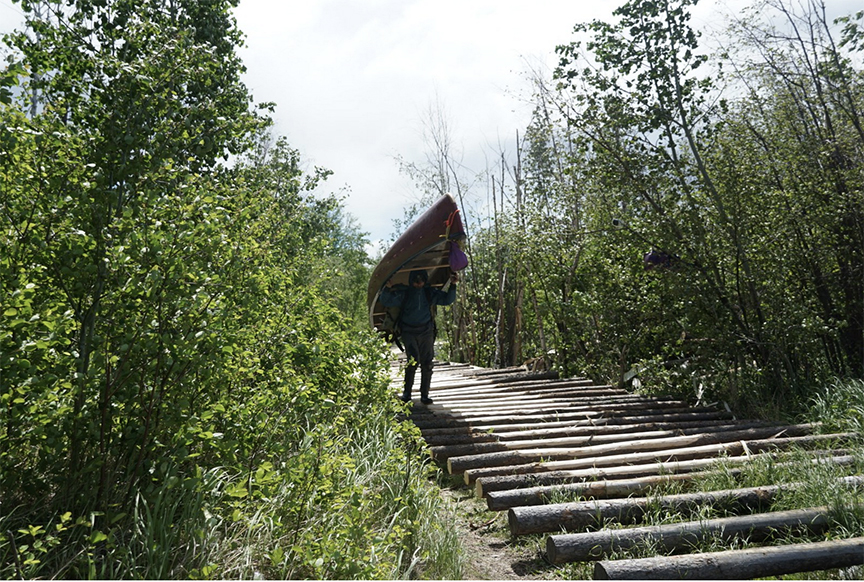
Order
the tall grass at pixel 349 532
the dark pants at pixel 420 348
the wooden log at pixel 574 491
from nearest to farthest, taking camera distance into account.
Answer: the tall grass at pixel 349 532
the wooden log at pixel 574 491
the dark pants at pixel 420 348

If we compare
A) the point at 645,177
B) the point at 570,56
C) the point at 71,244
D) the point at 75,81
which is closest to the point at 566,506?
the point at 71,244

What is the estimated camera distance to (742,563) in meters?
2.92

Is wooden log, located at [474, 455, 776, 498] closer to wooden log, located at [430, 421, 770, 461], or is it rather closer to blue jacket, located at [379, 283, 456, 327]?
wooden log, located at [430, 421, 770, 461]

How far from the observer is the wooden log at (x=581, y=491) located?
156 inches

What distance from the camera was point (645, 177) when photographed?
7188 millimetres

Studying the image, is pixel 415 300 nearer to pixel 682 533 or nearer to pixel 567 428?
pixel 567 428

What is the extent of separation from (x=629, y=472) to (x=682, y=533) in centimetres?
110

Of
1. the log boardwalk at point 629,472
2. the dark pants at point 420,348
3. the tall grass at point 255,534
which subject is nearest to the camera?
the tall grass at point 255,534

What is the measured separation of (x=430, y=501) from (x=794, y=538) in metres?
2.19

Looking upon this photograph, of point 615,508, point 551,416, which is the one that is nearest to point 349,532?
point 615,508

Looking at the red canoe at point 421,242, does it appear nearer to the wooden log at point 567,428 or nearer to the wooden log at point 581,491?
the wooden log at point 567,428

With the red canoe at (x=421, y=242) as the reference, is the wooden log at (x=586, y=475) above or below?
below

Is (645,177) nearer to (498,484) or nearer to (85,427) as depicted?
(498,484)

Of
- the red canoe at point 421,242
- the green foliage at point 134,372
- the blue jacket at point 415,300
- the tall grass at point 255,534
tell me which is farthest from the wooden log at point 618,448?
the red canoe at point 421,242
